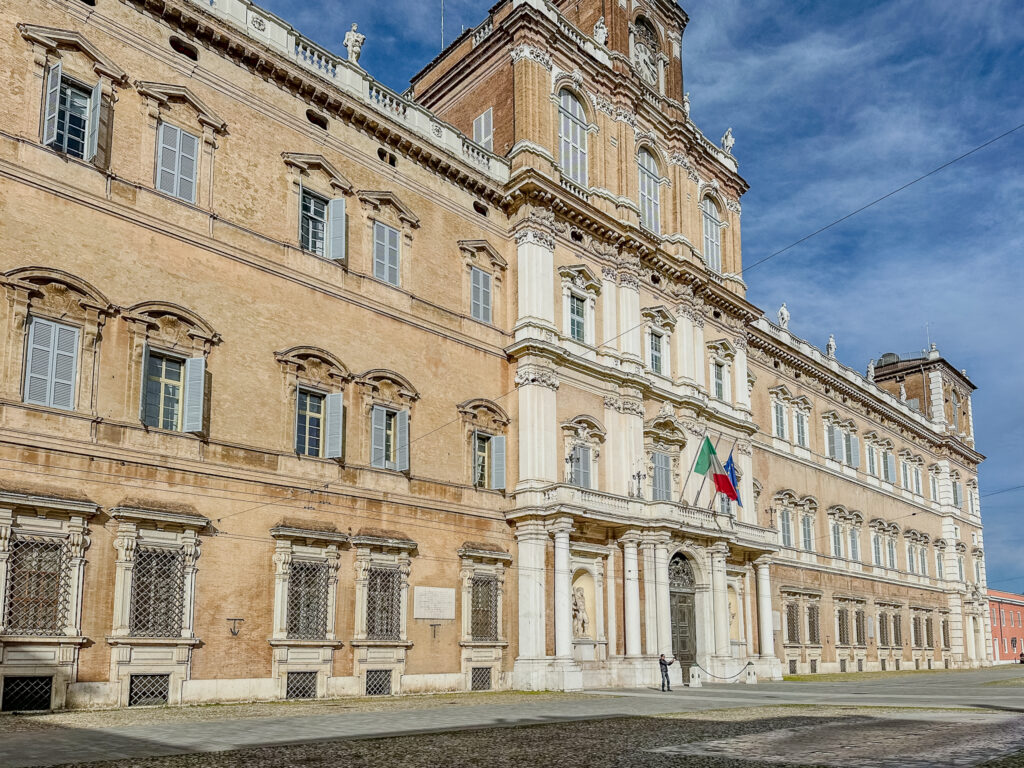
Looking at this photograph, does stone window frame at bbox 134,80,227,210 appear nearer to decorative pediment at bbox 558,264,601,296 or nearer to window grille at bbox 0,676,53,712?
window grille at bbox 0,676,53,712

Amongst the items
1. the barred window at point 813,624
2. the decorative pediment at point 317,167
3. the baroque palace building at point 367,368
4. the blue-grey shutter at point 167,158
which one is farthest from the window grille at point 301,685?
the barred window at point 813,624

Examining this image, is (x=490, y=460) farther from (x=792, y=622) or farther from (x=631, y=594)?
(x=792, y=622)

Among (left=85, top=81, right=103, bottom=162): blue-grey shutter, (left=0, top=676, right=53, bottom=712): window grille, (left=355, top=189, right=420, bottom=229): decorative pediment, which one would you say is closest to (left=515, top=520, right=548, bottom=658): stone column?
(left=355, top=189, right=420, bottom=229): decorative pediment

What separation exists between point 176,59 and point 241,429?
28.3 feet

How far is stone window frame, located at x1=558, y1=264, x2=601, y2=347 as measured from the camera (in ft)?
104

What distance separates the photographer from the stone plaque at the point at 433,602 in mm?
25531

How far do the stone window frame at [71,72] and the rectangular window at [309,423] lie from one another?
6882mm

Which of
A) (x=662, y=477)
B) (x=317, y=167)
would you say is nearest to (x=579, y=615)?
(x=662, y=477)

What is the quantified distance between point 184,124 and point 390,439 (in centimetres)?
917

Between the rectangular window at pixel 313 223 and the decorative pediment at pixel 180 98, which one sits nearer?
the decorative pediment at pixel 180 98

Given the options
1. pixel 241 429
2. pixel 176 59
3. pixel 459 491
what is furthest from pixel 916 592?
pixel 176 59

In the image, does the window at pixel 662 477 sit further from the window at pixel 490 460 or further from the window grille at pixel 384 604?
the window grille at pixel 384 604

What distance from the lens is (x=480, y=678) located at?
1065 inches

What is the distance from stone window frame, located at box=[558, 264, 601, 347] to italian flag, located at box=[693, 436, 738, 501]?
5363 mm
